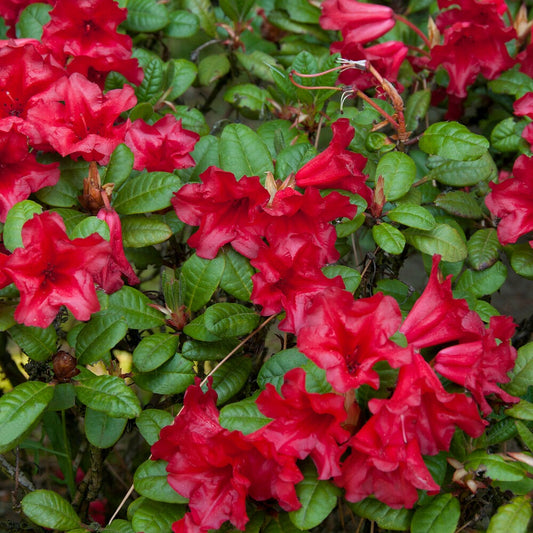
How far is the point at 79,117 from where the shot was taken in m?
1.32

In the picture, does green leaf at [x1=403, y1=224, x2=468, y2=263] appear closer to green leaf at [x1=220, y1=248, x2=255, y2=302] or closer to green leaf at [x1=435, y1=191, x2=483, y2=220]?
green leaf at [x1=435, y1=191, x2=483, y2=220]

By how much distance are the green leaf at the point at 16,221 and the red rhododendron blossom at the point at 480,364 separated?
0.70 meters

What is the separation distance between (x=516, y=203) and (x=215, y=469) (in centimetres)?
75

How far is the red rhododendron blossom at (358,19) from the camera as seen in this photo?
5.34ft

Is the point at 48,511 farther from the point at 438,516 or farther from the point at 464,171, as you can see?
the point at 464,171

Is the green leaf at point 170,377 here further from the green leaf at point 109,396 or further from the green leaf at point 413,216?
the green leaf at point 413,216

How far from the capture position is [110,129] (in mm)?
1338

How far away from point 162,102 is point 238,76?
0.39 meters

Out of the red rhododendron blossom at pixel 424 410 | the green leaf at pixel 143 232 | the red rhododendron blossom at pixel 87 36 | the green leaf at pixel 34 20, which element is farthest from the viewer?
A: the green leaf at pixel 34 20

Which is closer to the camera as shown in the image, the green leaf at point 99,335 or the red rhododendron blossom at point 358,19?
the green leaf at point 99,335

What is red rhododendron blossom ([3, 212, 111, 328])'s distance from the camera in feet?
3.56

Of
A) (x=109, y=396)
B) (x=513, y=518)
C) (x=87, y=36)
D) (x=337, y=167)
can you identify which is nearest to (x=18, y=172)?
(x=87, y=36)

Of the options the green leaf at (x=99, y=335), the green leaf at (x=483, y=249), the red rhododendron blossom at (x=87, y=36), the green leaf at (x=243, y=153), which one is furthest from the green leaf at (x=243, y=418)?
the red rhododendron blossom at (x=87, y=36)

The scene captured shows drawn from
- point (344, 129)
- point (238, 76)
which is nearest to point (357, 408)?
point (344, 129)
